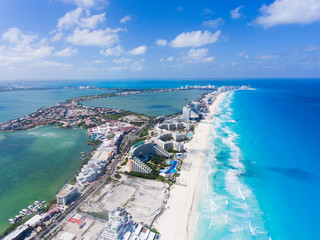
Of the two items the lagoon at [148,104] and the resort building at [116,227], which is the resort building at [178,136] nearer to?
the resort building at [116,227]

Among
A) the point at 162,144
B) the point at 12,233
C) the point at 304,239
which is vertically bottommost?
the point at 304,239

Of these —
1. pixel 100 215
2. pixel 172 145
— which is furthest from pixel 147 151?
pixel 100 215

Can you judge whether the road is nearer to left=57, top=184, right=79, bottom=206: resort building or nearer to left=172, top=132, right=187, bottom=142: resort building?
left=57, top=184, right=79, bottom=206: resort building

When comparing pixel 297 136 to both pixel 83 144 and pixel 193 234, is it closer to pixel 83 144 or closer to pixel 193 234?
pixel 193 234

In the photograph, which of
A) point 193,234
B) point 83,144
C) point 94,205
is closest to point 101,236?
point 94,205

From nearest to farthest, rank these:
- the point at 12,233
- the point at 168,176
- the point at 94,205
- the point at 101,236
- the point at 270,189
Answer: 1. the point at 101,236
2. the point at 12,233
3. the point at 94,205
4. the point at 270,189
5. the point at 168,176

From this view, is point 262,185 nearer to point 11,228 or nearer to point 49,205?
point 49,205

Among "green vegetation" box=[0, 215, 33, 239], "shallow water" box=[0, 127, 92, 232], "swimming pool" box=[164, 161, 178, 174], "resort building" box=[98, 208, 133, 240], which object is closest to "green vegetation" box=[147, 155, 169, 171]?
"swimming pool" box=[164, 161, 178, 174]
